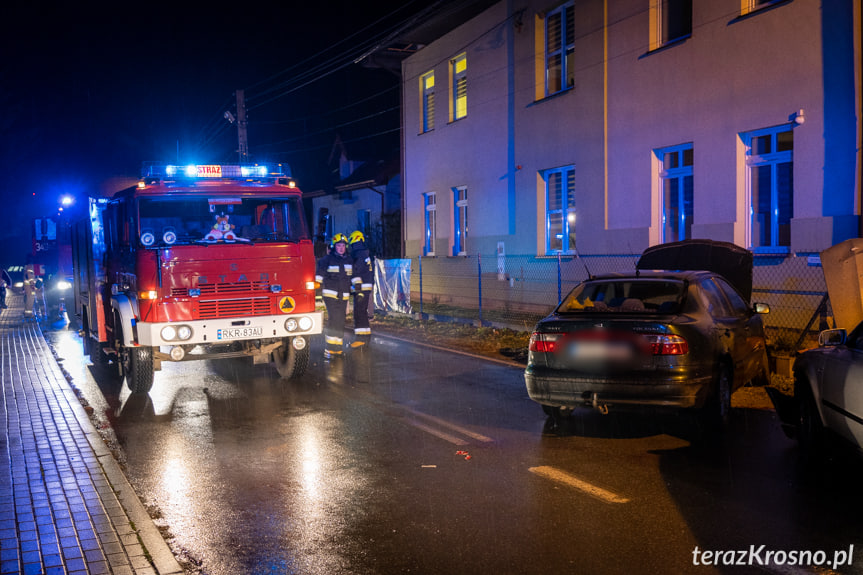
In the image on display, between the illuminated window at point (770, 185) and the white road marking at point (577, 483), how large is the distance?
329 inches

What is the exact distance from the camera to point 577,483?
18.8 feet

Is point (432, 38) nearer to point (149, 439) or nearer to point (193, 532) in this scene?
point (149, 439)

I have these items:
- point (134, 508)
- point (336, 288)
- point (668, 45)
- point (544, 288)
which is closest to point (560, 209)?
point (544, 288)

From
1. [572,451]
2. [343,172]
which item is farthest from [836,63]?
[343,172]

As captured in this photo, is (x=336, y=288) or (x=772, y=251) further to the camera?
(x=336, y=288)

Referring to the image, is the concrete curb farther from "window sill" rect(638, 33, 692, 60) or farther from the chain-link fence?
"window sill" rect(638, 33, 692, 60)

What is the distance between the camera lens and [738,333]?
296 inches

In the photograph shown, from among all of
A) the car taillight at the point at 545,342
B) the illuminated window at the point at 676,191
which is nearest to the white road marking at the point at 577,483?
the car taillight at the point at 545,342

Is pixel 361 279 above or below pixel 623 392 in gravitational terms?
above

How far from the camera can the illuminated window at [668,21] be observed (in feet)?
47.8

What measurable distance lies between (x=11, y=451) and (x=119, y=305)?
2.75m

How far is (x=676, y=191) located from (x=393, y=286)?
27.3 ft

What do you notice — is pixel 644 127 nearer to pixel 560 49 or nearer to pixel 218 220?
pixel 560 49

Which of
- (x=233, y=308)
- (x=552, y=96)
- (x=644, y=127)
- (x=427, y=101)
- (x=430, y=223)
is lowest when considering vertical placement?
(x=233, y=308)
